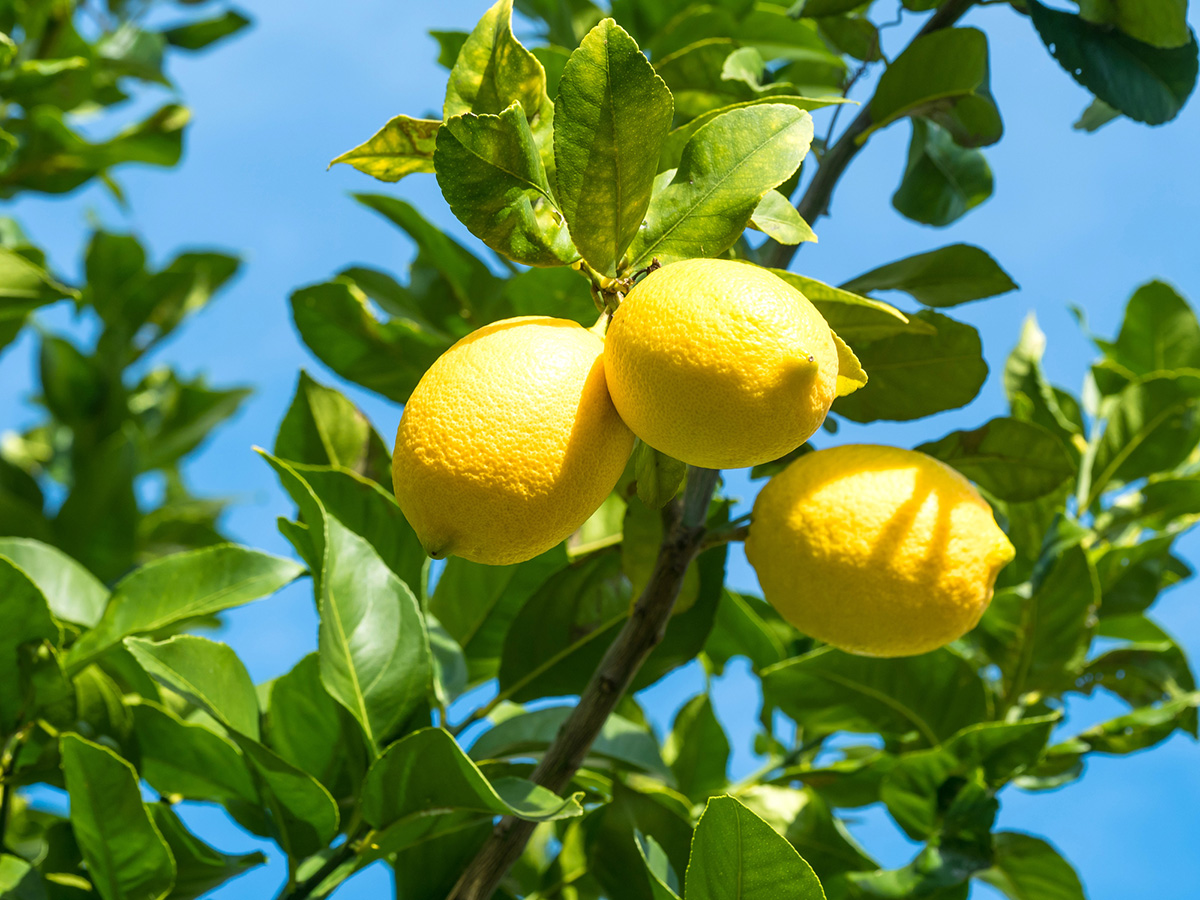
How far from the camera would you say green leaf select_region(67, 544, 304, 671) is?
112cm

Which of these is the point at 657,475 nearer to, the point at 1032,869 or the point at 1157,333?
the point at 1032,869

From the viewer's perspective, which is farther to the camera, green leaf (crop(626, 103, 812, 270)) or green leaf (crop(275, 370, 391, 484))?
green leaf (crop(275, 370, 391, 484))

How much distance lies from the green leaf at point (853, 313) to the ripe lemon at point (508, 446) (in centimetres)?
17

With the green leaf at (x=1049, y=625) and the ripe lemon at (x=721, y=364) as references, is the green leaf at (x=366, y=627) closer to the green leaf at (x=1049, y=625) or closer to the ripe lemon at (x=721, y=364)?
the ripe lemon at (x=721, y=364)

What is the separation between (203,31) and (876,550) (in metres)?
2.49

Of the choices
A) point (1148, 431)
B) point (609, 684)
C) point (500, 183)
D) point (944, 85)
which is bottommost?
point (609, 684)

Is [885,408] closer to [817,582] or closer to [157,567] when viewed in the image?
[817,582]

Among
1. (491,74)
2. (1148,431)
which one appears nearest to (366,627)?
(491,74)

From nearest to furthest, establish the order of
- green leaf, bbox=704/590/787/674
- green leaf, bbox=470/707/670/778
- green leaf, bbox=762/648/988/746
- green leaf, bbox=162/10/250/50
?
1. green leaf, bbox=470/707/670/778
2. green leaf, bbox=762/648/988/746
3. green leaf, bbox=704/590/787/674
4. green leaf, bbox=162/10/250/50

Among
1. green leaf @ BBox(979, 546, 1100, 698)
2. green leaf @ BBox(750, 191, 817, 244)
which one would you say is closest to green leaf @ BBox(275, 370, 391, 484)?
green leaf @ BBox(750, 191, 817, 244)

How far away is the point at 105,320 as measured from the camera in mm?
2438

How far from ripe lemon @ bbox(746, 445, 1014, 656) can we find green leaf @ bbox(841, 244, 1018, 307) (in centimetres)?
19

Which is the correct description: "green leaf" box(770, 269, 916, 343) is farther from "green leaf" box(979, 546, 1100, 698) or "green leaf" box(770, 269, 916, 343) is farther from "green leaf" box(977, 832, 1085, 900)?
"green leaf" box(977, 832, 1085, 900)

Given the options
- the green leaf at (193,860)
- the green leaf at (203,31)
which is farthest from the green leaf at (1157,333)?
the green leaf at (203,31)
